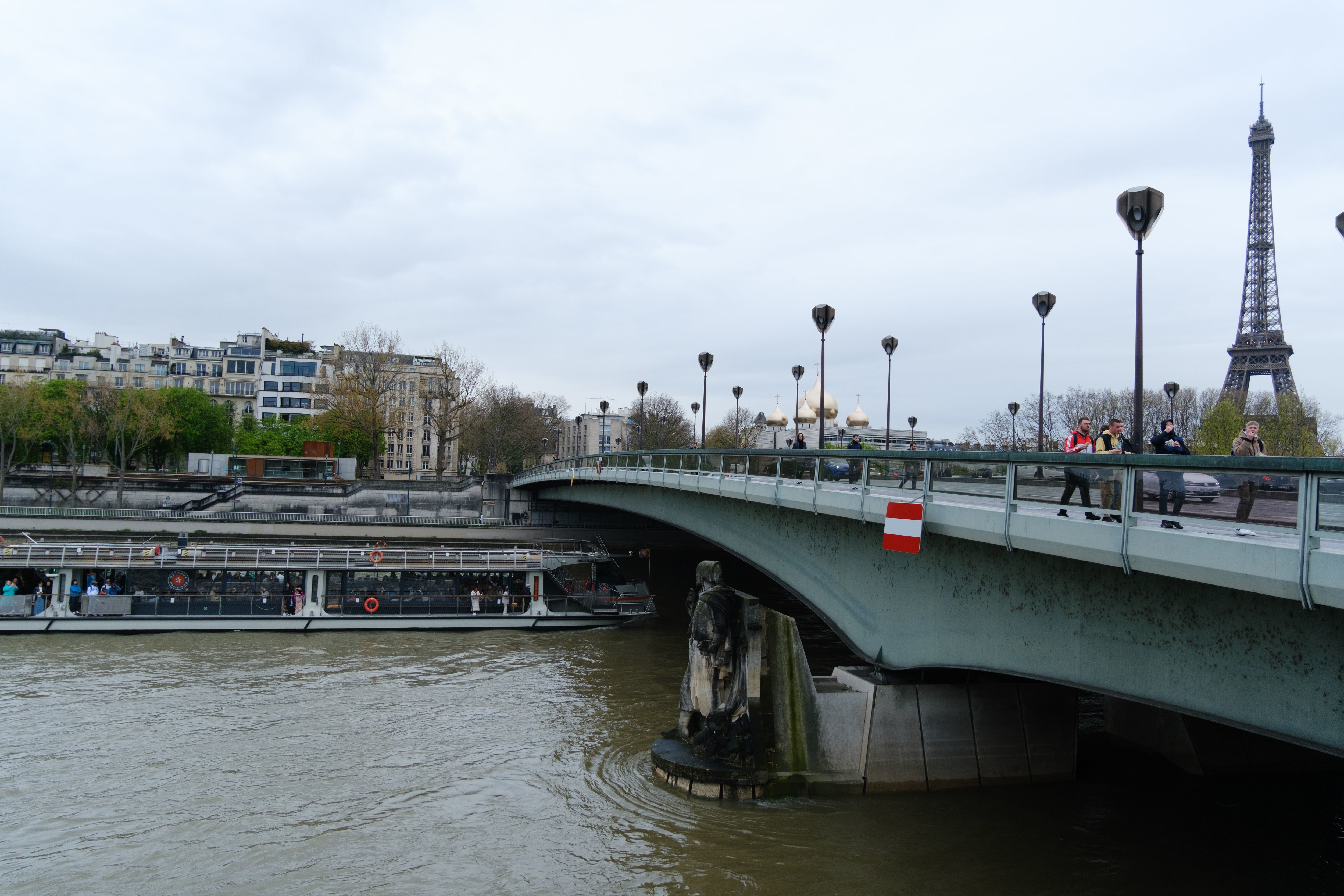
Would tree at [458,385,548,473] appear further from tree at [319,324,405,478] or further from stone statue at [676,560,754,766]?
stone statue at [676,560,754,766]

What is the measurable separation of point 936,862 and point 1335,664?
7.04 meters

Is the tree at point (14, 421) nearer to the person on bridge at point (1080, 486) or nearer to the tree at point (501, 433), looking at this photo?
the tree at point (501, 433)

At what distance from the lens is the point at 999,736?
54.3 feet

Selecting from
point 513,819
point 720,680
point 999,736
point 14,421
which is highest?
point 14,421

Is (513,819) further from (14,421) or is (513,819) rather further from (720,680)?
(14,421)

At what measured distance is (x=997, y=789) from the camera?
1627 centimetres

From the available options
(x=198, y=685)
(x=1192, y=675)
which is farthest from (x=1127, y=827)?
(x=198, y=685)

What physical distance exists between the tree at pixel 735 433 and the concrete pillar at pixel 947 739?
2758 inches

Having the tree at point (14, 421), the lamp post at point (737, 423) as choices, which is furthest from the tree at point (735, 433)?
the tree at point (14, 421)

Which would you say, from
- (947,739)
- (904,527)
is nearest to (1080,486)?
(904,527)

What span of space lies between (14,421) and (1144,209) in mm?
76481

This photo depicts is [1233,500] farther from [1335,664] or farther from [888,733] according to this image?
[888,733]

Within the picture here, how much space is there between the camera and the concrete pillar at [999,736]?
53.6 feet

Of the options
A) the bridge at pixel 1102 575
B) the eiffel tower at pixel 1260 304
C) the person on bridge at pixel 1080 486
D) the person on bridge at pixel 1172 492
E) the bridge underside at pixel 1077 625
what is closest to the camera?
the bridge at pixel 1102 575
